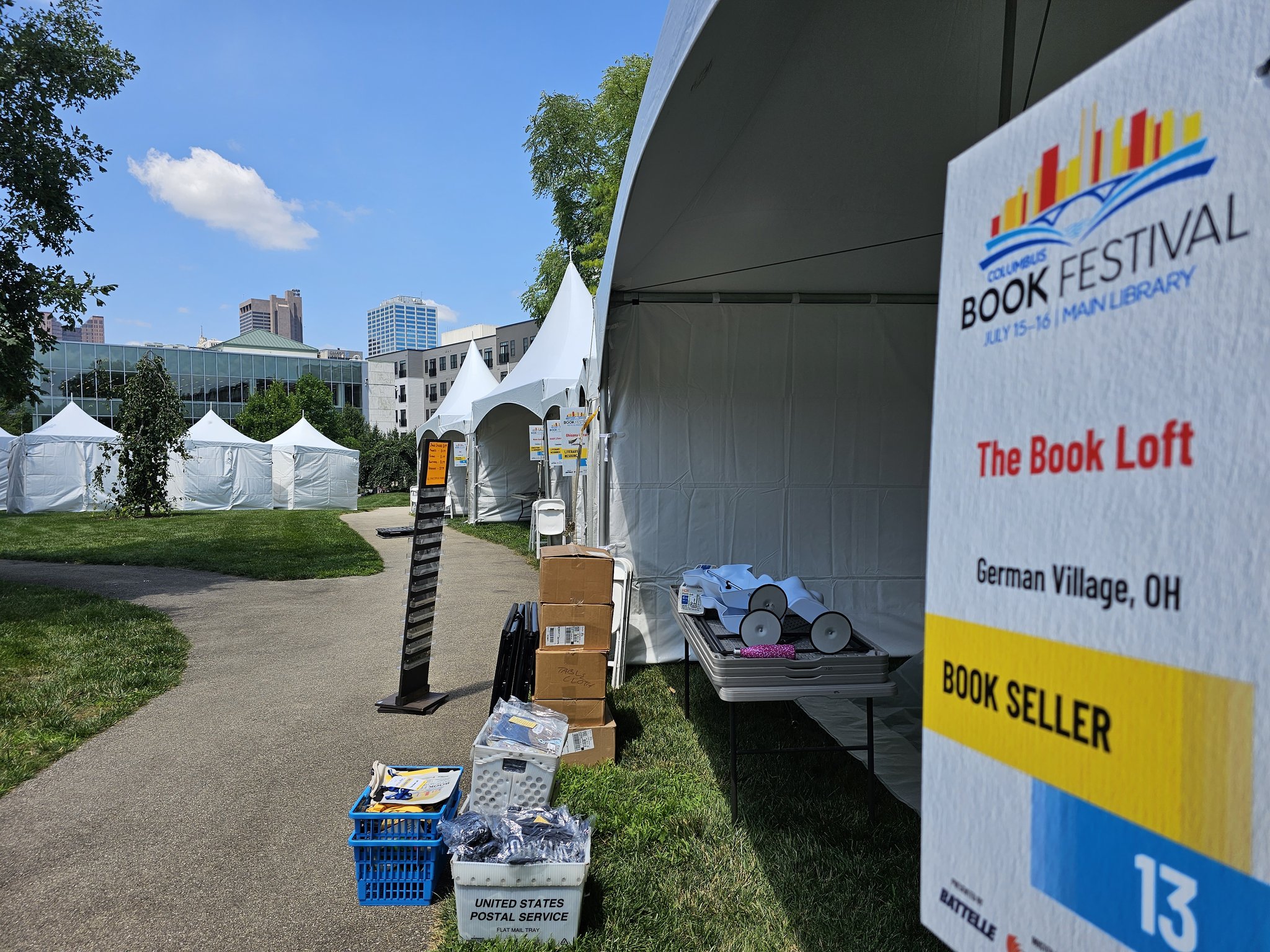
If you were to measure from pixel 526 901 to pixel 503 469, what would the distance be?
2056cm

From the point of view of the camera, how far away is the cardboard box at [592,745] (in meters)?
4.61

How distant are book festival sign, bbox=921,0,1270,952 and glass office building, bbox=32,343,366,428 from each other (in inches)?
2056

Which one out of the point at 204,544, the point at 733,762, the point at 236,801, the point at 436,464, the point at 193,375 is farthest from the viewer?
the point at 193,375

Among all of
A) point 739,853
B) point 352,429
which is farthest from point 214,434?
point 739,853

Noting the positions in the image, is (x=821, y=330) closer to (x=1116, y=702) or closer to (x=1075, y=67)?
(x=1075, y=67)

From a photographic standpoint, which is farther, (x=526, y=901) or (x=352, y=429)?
(x=352, y=429)

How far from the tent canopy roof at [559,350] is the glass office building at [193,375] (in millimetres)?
38795

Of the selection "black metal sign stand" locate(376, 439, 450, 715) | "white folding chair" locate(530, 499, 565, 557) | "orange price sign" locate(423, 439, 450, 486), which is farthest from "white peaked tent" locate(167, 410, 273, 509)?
"orange price sign" locate(423, 439, 450, 486)

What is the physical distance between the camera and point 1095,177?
102 centimetres

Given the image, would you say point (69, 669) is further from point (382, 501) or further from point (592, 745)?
point (382, 501)

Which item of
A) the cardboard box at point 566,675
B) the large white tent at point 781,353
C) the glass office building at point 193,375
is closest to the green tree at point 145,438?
the large white tent at point 781,353

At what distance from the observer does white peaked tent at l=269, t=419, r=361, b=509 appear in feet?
96.9

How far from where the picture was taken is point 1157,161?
3.03ft

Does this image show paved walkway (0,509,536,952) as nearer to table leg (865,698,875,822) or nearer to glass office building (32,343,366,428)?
table leg (865,698,875,822)
